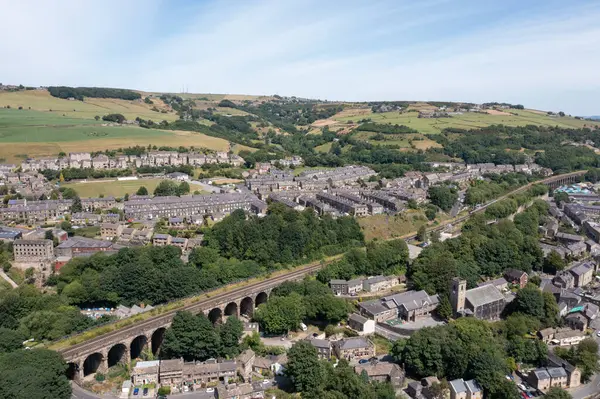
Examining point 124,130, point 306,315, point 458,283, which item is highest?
point 124,130

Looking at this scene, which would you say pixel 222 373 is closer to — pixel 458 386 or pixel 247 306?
pixel 247 306

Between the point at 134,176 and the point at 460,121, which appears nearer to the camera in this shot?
the point at 134,176

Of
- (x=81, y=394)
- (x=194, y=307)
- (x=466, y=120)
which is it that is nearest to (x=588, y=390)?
(x=194, y=307)

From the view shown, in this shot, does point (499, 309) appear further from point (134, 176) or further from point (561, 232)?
point (134, 176)

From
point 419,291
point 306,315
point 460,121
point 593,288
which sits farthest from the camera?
point 460,121

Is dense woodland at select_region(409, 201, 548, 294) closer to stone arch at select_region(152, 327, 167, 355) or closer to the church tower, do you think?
the church tower

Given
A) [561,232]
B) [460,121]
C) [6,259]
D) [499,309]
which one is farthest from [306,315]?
[460,121]

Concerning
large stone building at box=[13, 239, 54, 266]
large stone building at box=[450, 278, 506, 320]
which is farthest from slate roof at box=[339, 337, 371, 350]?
large stone building at box=[13, 239, 54, 266]
